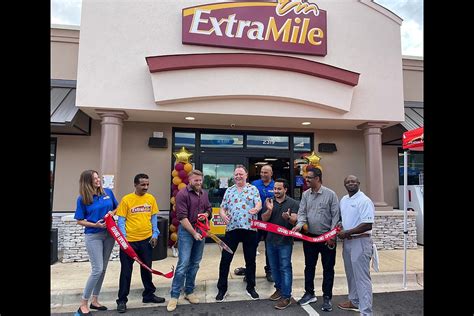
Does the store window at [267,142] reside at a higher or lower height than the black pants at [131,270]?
higher

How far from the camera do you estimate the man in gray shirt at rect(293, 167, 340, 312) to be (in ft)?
13.8

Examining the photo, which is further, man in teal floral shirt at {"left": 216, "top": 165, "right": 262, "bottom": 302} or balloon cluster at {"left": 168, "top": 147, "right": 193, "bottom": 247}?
balloon cluster at {"left": 168, "top": 147, "right": 193, "bottom": 247}

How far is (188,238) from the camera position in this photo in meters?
4.26

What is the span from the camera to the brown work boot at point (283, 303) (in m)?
4.24

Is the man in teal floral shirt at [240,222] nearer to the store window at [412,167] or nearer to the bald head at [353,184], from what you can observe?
the bald head at [353,184]

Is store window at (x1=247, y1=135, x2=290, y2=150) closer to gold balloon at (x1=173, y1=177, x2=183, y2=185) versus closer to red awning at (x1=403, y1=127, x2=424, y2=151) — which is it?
gold balloon at (x1=173, y1=177, x2=183, y2=185)

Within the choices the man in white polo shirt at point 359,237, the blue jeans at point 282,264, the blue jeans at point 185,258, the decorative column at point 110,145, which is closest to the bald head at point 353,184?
the man in white polo shirt at point 359,237

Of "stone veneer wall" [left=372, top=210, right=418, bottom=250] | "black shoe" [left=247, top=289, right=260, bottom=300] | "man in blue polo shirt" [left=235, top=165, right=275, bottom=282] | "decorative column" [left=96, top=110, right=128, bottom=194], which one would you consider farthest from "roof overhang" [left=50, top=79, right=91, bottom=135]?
"stone veneer wall" [left=372, top=210, right=418, bottom=250]

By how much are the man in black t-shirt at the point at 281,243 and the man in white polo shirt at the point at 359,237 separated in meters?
0.74

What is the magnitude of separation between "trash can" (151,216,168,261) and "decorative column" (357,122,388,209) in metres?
5.34

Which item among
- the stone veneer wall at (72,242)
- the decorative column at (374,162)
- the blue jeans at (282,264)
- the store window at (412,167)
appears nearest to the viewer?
the blue jeans at (282,264)

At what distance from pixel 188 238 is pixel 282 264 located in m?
1.42
